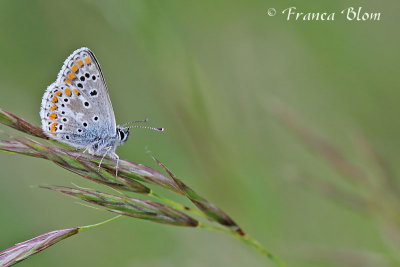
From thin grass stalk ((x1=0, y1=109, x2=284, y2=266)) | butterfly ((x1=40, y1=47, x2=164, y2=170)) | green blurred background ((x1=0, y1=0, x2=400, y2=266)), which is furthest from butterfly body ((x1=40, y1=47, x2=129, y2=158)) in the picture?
thin grass stalk ((x1=0, y1=109, x2=284, y2=266))

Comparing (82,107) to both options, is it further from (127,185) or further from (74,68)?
(127,185)

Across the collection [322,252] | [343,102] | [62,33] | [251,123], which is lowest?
[322,252]

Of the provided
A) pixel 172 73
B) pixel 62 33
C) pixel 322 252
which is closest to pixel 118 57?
pixel 62 33

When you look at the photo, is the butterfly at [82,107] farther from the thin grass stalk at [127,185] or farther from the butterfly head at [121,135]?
the thin grass stalk at [127,185]

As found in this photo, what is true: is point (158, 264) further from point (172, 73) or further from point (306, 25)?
point (306, 25)

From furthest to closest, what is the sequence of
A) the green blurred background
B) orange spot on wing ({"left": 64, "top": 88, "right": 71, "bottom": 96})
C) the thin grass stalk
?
the green blurred background → orange spot on wing ({"left": 64, "top": 88, "right": 71, "bottom": 96}) → the thin grass stalk

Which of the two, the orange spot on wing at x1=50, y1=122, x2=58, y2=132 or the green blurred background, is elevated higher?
the green blurred background

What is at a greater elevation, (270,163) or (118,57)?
(118,57)

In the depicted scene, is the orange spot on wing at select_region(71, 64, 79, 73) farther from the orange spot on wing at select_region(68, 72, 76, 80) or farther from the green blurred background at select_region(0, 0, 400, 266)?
the green blurred background at select_region(0, 0, 400, 266)
